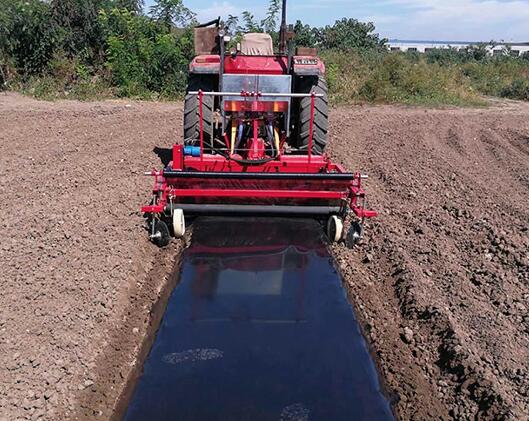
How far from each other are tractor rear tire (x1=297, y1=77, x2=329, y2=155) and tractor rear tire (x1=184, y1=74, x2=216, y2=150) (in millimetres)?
1101

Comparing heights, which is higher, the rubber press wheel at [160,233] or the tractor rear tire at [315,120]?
the tractor rear tire at [315,120]

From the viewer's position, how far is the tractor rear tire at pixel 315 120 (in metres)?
7.56

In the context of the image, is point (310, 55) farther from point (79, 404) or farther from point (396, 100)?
point (396, 100)

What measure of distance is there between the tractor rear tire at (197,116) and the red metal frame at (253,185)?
2.97 ft

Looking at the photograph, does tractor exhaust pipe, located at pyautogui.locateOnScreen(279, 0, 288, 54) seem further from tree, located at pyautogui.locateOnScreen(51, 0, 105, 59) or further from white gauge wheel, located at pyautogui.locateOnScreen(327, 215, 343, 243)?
tree, located at pyautogui.locateOnScreen(51, 0, 105, 59)

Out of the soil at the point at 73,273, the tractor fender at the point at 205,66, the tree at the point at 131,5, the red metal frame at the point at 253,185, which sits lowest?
the soil at the point at 73,273

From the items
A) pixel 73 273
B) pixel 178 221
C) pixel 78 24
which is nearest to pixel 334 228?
pixel 178 221

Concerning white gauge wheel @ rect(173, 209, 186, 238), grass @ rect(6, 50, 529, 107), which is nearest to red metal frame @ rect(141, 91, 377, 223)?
white gauge wheel @ rect(173, 209, 186, 238)

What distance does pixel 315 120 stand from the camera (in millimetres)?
7535

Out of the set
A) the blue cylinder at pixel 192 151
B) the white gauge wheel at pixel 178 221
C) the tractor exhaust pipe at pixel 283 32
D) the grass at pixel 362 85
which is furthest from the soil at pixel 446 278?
the grass at pixel 362 85

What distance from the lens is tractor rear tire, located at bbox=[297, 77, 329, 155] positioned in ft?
24.8

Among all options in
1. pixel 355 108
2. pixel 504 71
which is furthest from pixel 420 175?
pixel 504 71

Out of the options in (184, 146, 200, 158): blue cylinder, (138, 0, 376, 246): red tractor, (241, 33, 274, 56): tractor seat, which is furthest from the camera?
(241, 33, 274, 56): tractor seat

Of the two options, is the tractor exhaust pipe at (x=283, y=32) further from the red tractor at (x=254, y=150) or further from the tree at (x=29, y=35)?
the tree at (x=29, y=35)
